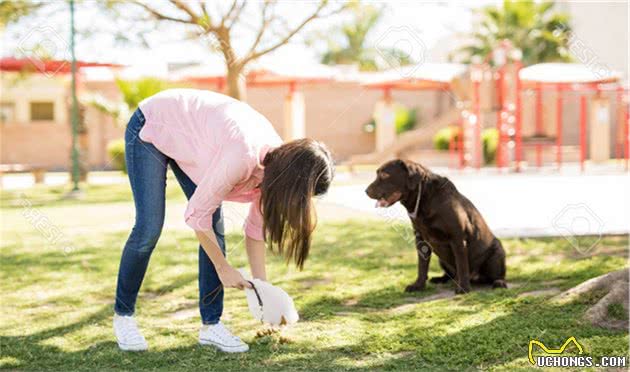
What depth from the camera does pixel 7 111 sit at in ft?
95.7

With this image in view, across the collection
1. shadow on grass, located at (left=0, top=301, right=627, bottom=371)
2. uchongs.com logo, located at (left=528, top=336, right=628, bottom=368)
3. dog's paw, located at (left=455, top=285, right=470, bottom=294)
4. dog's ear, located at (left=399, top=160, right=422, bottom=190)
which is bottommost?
dog's paw, located at (left=455, top=285, right=470, bottom=294)

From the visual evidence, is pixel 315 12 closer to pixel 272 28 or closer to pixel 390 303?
pixel 272 28

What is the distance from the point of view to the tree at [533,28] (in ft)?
104

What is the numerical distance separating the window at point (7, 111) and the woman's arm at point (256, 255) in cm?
2706

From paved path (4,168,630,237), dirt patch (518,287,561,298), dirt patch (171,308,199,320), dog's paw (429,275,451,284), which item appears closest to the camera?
dirt patch (171,308,199,320)

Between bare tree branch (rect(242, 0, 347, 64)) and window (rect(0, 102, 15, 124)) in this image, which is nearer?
bare tree branch (rect(242, 0, 347, 64))

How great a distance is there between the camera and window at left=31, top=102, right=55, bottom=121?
1152 inches

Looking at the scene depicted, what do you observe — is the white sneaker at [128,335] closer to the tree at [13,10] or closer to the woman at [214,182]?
the woman at [214,182]

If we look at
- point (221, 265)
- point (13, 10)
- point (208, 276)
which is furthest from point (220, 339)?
point (13, 10)

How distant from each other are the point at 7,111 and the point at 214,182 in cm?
2786

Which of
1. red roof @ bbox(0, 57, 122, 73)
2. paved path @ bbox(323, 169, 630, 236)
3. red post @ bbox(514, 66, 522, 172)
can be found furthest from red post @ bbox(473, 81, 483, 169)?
red roof @ bbox(0, 57, 122, 73)

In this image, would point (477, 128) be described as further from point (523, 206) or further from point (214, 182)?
point (214, 182)

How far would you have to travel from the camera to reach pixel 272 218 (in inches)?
138

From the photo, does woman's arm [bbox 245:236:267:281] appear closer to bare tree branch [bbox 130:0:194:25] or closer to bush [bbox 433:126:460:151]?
bare tree branch [bbox 130:0:194:25]
